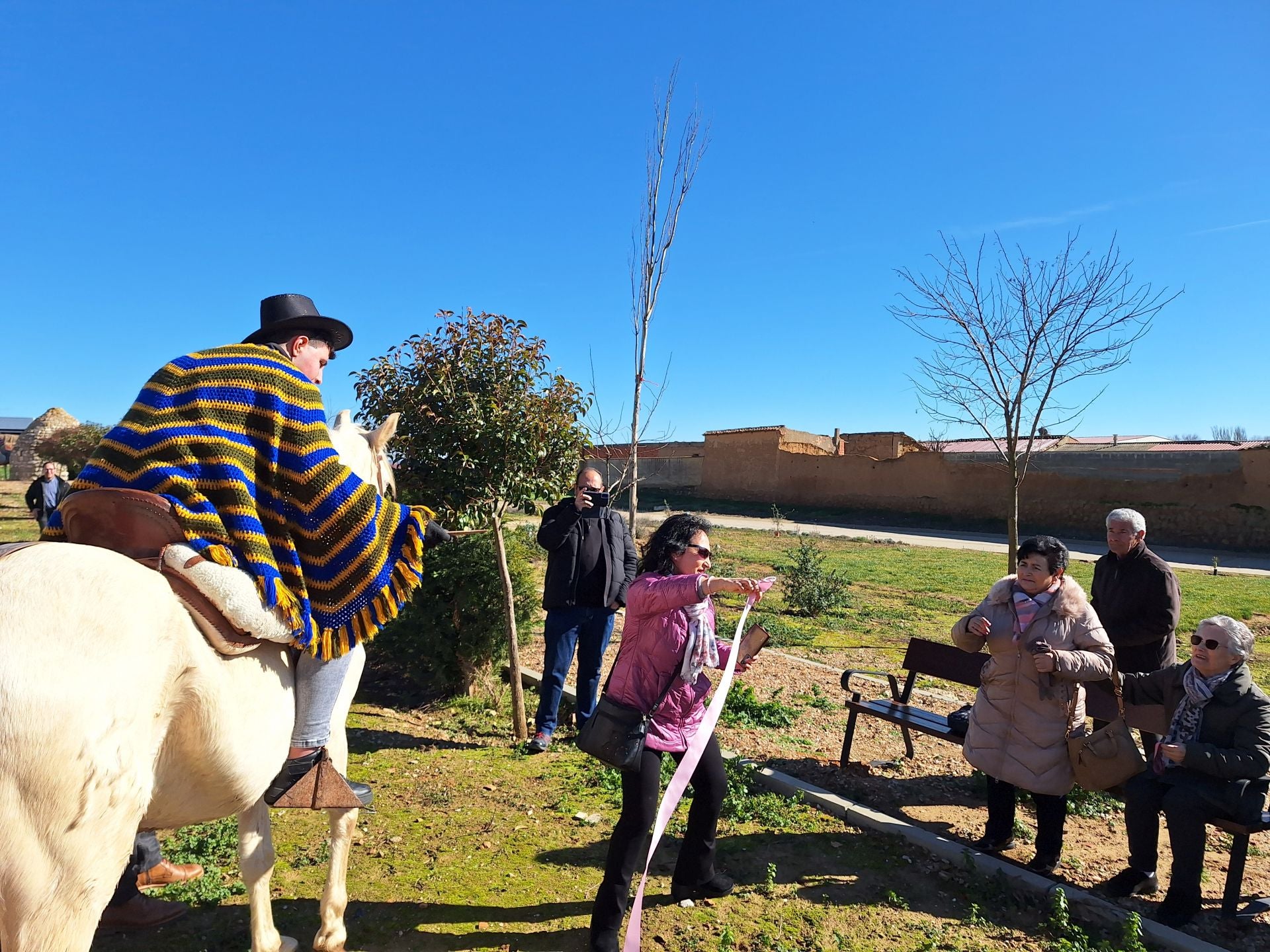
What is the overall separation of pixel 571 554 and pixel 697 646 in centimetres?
230

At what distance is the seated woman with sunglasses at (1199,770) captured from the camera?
337cm

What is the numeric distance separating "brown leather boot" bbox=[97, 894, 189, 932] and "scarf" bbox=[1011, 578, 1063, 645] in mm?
4108

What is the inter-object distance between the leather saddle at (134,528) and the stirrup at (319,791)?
994 millimetres

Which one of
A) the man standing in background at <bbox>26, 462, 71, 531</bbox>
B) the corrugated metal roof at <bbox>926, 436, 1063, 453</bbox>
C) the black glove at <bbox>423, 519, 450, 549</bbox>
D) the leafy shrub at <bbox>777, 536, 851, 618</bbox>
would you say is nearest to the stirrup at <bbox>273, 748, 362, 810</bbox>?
the black glove at <bbox>423, 519, 450, 549</bbox>

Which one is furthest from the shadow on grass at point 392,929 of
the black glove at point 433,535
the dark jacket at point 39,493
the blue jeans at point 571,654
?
the dark jacket at point 39,493

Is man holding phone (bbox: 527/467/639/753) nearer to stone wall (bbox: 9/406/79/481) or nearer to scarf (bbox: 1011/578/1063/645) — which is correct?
scarf (bbox: 1011/578/1063/645)

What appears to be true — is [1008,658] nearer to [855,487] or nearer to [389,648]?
[389,648]

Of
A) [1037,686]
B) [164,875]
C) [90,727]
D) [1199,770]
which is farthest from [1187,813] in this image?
[164,875]

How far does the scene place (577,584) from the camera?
5.30 metres

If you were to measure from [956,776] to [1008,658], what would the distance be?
1.64 m

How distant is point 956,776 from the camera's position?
16.8 feet

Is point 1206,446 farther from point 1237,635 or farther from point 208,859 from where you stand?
point 208,859

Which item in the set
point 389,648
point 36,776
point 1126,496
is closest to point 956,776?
point 389,648

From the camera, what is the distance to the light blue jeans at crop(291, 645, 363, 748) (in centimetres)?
246
